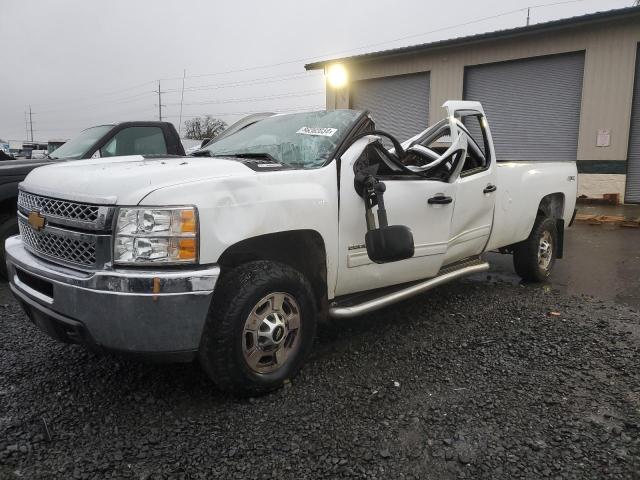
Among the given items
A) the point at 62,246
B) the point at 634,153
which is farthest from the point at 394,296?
the point at 634,153

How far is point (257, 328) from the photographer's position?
118 inches

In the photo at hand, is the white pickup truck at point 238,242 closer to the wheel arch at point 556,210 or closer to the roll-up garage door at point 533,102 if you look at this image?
the wheel arch at point 556,210

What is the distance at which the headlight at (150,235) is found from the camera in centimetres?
259

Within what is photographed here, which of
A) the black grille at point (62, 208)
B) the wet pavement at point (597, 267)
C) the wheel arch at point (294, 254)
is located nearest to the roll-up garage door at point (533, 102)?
the wet pavement at point (597, 267)

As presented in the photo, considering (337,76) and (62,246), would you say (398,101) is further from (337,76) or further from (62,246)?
(62,246)

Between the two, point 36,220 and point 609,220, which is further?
point 609,220

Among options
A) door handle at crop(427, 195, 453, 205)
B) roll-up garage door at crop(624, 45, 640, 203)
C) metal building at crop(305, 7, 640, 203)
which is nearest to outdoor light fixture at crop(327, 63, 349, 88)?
metal building at crop(305, 7, 640, 203)

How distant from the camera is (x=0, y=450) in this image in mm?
2545

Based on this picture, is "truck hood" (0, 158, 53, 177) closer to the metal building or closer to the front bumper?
the front bumper

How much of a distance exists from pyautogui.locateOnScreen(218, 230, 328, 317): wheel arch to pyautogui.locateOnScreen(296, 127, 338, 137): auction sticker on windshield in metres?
0.84

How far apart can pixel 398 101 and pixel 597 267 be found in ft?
38.3

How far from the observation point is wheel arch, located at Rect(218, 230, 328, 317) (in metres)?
3.05

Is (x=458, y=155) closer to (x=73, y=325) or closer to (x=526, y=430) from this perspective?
(x=526, y=430)

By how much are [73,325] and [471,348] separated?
2715 mm
